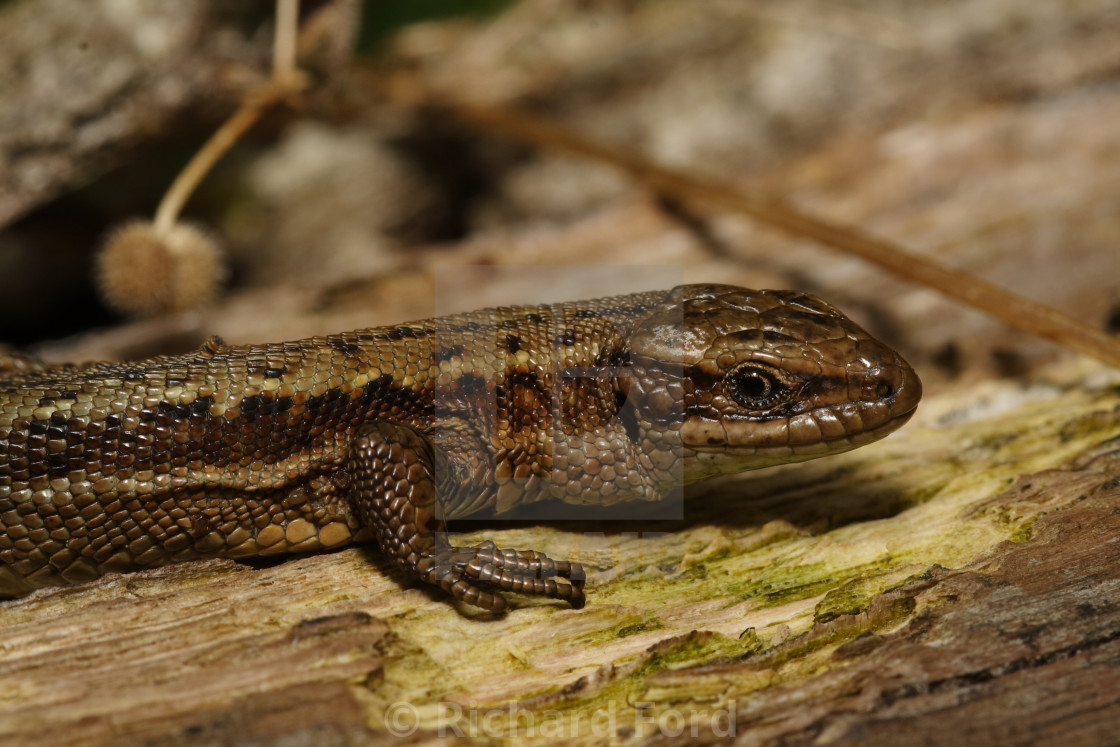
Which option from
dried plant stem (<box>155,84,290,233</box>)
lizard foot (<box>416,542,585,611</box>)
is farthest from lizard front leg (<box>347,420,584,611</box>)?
dried plant stem (<box>155,84,290,233</box>)

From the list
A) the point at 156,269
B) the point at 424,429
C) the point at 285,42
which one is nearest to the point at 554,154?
the point at 285,42

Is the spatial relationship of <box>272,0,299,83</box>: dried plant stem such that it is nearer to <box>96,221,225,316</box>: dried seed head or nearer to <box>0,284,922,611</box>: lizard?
<box>96,221,225,316</box>: dried seed head

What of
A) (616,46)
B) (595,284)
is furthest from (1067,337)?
(616,46)

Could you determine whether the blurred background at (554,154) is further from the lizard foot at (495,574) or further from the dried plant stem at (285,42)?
the lizard foot at (495,574)

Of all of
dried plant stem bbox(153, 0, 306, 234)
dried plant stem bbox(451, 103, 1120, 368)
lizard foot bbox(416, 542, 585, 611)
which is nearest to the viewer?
lizard foot bbox(416, 542, 585, 611)

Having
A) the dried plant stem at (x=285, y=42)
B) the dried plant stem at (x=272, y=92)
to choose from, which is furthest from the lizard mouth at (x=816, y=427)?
the dried plant stem at (x=285, y=42)

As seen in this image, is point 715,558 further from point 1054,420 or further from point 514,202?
point 514,202
